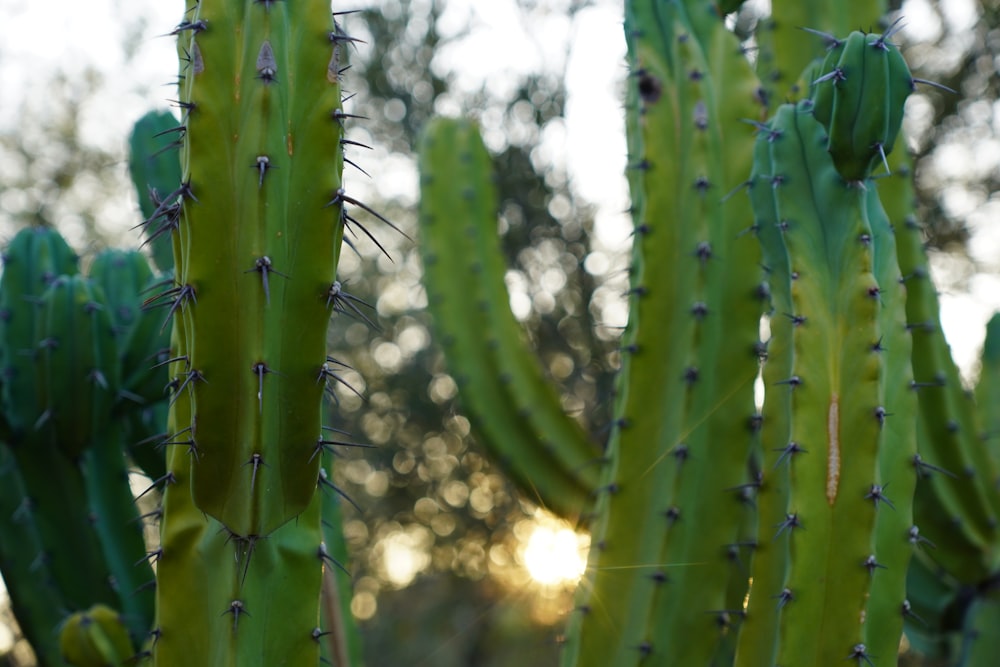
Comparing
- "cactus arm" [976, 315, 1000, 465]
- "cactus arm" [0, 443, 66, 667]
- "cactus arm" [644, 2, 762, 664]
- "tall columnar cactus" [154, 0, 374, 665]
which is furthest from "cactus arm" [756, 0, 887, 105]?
"cactus arm" [0, 443, 66, 667]

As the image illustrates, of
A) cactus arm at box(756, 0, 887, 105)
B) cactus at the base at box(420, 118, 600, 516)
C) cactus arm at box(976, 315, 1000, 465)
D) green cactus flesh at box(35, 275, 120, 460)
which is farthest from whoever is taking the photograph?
cactus at the base at box(420, 118, 600, 516)

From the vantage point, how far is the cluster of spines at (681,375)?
102 inches

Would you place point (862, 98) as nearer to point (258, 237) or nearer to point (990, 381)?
point (258, 237)

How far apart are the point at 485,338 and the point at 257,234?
2.75 metres

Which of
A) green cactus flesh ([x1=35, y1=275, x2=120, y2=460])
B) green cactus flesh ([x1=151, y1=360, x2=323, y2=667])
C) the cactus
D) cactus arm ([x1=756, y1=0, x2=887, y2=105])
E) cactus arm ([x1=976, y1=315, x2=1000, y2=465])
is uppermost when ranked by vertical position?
cactus arm ([x1=756, y1=0, x2=887, y2=105])

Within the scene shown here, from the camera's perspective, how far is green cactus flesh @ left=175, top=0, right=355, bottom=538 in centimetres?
179

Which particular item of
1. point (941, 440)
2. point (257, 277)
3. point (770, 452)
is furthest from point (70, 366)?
point (941, 440)

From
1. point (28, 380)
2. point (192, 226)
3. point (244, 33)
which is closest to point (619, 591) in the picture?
point (192, 226)

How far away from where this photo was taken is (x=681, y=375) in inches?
107

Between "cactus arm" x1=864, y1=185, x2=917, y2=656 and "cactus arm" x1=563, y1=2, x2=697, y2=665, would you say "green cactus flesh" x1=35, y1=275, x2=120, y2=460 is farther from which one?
"cactus arm" x1=864, y1=185, x2=917, y2=656

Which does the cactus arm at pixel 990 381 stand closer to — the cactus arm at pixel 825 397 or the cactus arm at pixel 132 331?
the cactus arm at pixel 825 397

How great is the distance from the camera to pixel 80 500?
319cm

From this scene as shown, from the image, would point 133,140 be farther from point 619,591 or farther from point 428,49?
point 428,49

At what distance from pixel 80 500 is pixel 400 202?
23.6ft
